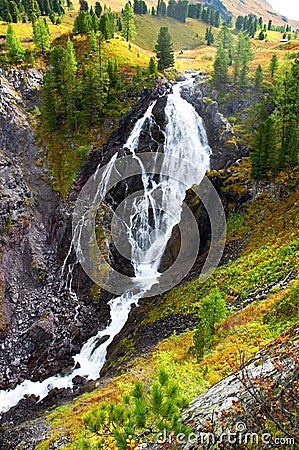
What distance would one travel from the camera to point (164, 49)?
57312mm

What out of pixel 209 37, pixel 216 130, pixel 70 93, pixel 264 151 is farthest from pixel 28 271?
pixel 209 37

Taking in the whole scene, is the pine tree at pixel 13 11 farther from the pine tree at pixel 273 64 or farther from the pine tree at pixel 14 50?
the pine tree at pixel 273 64

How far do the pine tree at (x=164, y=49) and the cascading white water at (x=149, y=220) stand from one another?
10.4 metres

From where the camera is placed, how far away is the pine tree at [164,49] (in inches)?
2248

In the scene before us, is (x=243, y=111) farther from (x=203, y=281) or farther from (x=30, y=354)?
(x=30, y=354)

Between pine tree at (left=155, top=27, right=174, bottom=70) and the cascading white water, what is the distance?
10.4m

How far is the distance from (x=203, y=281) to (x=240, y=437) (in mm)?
21457

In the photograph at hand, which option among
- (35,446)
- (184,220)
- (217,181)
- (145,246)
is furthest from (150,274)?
(35,446)

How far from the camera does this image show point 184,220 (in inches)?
1371

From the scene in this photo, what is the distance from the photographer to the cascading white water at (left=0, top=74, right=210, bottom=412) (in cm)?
2680

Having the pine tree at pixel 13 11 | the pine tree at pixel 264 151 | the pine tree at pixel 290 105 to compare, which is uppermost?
the pine tree at pixel 13 11

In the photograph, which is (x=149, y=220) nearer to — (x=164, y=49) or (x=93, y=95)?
(x=93, y=95)

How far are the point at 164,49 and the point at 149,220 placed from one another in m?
35.9

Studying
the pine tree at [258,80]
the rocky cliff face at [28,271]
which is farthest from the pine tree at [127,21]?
the rocky cliff face at [28,271]
